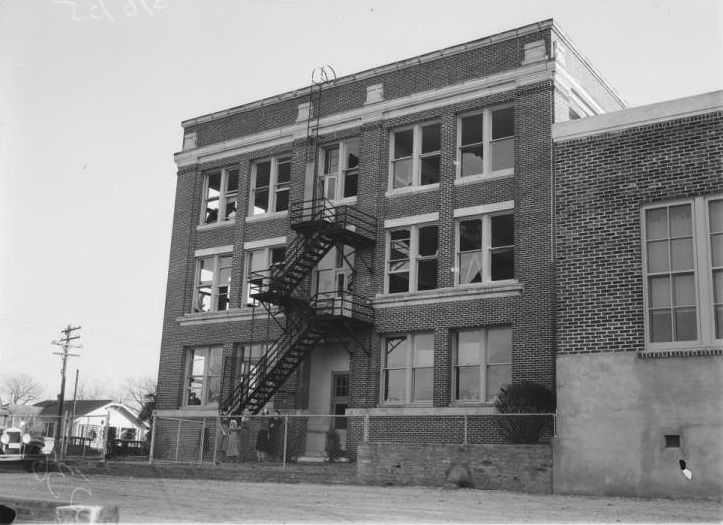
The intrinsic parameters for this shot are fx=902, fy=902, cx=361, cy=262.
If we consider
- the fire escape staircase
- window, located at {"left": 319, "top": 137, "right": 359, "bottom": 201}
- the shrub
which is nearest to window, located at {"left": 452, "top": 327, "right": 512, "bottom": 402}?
the shrub

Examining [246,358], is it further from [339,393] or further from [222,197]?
[222,197]

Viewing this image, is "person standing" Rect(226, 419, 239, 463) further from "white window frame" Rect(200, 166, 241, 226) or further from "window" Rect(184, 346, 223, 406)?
"white window frame" Rect(200, 166, 241, 226)

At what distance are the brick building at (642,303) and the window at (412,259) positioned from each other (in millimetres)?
10390

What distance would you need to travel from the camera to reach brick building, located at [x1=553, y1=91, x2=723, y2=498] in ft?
51.5

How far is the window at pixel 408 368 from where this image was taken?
89.6 feet

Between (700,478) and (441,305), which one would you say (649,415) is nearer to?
(700,478)

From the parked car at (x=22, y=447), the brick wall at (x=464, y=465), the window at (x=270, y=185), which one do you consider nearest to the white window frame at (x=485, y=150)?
the window at (x=270, y=185)

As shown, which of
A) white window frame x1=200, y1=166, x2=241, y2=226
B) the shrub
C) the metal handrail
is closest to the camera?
the shrub

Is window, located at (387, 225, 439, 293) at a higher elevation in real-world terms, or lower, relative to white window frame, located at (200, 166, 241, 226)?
lower

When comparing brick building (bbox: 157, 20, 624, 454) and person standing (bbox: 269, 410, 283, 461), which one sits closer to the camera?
brick building (bbox: 157, 20, 624, 454)

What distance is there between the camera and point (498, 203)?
88.6 feet

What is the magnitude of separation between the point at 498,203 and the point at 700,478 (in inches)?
512

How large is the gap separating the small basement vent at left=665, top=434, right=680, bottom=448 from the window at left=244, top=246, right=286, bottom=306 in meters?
17.6

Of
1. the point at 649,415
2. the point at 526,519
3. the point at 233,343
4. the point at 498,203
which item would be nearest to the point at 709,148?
the point at 649,415
